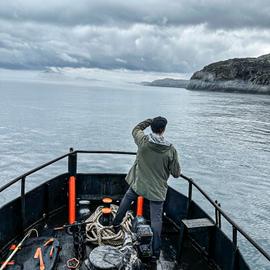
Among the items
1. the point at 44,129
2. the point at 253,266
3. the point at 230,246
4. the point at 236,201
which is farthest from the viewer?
the point at 44,129

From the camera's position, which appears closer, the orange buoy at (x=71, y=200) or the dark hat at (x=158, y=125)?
the dark hat at (x=158, y=125)

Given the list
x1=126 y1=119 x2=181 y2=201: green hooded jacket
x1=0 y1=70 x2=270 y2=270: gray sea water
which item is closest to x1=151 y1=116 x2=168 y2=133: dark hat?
x1=126 y1=119 x2=181 y2=201: green hooded jacket

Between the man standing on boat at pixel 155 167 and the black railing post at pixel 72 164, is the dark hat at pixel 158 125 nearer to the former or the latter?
the man standing on boat at pixel 155 167

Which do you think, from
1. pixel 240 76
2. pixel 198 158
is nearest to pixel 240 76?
pixel 240 76

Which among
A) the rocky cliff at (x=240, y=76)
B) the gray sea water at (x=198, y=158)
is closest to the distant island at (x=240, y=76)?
the rocky cliff at (x=240, y=76)

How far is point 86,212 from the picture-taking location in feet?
19.2

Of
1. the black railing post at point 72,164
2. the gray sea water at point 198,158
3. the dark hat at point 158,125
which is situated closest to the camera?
the dark hat at point 158,125

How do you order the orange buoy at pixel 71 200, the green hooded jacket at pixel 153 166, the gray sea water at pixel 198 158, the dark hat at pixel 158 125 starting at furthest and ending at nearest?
the gray sea water at pixel 198 158
the orange buoy at pixel 71 200
the green hooded jacket at pixel 153 166
the dark hat at pixel 158 125

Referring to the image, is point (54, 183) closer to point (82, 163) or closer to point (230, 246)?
point (230, 246)

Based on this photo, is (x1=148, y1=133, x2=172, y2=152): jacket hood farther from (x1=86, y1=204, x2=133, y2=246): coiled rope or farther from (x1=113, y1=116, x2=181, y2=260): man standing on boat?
(x1=86, y1=204, x2=133, y2=246): coiled rope

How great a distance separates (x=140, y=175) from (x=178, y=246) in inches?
64.5

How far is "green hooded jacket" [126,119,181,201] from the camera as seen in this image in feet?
15.6

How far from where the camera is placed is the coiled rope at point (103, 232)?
555 centimetres

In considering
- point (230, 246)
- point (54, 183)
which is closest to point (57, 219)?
point (54, 183)
